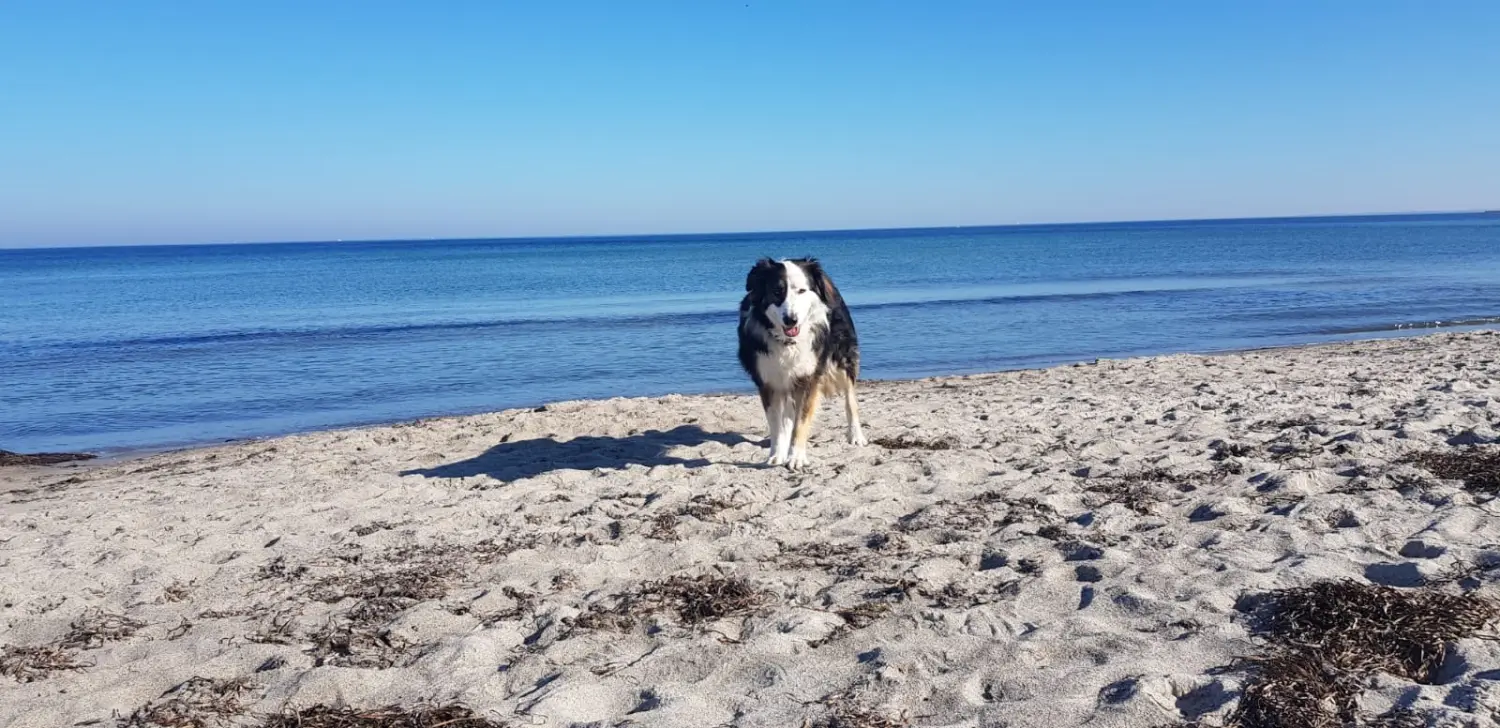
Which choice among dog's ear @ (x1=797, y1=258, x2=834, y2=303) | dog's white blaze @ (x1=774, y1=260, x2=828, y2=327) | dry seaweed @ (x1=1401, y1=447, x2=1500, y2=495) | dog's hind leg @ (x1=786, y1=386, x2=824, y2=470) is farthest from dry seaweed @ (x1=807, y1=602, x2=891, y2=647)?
dog's ear @ (x1=797, y1=258, x2=834, y2=303)

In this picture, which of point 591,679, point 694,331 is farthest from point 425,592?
point 694,331

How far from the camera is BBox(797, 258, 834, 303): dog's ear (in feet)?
23.2

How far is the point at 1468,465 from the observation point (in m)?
5.25

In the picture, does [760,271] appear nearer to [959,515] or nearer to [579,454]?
[579,454]

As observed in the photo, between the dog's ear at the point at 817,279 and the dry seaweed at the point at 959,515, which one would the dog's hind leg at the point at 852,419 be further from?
the dry seaweed at the point at 959,515

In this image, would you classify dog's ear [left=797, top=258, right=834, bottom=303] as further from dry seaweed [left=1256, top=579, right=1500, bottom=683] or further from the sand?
dry seaweed [left=1256, top=579, right=1500, bottom=683]

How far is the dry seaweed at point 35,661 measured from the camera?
146 inches

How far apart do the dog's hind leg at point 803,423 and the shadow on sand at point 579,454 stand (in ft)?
2.26

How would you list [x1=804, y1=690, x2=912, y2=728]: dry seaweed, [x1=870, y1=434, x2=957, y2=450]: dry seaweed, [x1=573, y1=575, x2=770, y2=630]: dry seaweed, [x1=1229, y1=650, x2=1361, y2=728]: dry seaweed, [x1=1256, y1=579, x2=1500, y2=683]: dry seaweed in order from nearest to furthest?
[x1=1229, y1=650, x2=1361, y2=728]: dry seaweed, [x1=804, y1=690, x2=912, y2=728]: dry seaweed, [x1=1256, y1=579, x2=1500, y2=683]: dry seaweed, [x1=573, y1=575, x2=770, y2=630]: dry seaweed, [x1=870, y1=434, x2=957, y2=450]: dry seaweed

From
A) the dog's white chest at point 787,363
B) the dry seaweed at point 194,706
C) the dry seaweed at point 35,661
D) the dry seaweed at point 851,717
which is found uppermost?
the dog's white chest at point 787,363

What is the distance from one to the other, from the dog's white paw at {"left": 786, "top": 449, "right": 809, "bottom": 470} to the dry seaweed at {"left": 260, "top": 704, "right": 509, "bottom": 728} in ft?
12.2

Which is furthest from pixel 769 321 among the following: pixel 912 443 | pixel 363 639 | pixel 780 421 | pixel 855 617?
pixel 363 639

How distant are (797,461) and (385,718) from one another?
12.8 ft

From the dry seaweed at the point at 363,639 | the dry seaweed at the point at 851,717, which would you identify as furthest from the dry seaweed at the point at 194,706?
the dry seaweed at the point at 851,717
